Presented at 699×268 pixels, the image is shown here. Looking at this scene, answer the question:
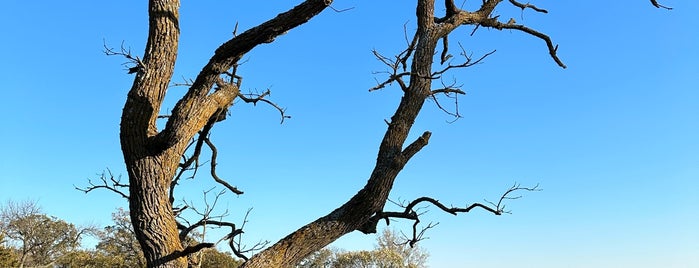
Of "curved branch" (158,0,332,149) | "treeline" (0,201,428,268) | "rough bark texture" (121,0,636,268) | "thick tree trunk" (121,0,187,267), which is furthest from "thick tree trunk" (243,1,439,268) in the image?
"treeline" (0,201,428,268)

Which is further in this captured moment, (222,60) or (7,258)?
(7,258)

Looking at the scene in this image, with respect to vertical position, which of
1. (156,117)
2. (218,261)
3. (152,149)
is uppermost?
(218,261)

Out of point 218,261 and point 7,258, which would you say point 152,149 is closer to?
point 7,258

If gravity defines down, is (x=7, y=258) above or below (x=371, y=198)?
above

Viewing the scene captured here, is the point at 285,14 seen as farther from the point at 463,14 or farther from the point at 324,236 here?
the point at 463,14

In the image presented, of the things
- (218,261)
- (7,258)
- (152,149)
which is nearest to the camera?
(152,149)

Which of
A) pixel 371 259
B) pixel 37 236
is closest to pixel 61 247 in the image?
pixel 37 236

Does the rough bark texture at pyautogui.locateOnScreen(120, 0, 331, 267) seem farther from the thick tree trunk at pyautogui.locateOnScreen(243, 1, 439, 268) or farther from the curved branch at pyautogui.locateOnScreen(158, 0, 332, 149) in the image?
the thick tree trunk at pyautogui.locateOnScreen(243, 1, 439, 268)

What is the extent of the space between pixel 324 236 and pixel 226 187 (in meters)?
1.28

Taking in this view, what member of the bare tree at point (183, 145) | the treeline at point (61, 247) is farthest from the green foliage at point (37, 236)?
the bare tree at point (183, 145)

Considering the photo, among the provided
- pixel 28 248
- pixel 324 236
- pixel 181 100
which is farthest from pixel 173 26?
pixel 28 248

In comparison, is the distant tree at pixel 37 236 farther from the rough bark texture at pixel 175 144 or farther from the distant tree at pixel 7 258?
the rough bark texture at pixel 175 144

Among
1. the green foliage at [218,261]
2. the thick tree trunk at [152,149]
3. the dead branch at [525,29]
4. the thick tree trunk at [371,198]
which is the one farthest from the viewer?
the green foliage at [218,261]

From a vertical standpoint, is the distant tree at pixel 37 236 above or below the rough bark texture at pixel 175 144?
above
